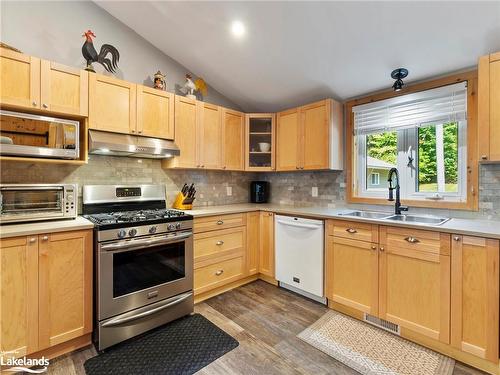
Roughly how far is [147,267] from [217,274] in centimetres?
83

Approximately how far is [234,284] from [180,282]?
0.82 meters

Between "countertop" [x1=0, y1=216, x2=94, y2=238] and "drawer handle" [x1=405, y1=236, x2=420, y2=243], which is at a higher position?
"countertop" [x1=0, y1=216, x2=94, y2=238]

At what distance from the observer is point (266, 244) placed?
3047mm

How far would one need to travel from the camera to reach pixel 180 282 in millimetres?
2305

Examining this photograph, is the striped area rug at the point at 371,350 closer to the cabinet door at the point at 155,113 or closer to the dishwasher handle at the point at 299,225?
the dishwasher handle at the point at 299,225

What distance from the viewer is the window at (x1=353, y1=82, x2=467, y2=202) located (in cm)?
228

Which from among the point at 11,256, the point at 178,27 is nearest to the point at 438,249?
the point at 11,256

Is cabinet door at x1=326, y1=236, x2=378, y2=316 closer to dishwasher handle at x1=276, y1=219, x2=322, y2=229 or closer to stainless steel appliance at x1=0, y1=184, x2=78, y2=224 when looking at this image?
dishwasher handle at x1=276, y1=219, x2=322, y2=229

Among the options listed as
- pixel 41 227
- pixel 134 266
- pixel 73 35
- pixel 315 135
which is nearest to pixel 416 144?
pixel 315 135

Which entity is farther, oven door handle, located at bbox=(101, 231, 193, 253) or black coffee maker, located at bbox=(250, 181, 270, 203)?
black coffee maker, located at bbox=(250, 181, 270, 203)

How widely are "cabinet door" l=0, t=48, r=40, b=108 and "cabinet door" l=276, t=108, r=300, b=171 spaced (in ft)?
8.21

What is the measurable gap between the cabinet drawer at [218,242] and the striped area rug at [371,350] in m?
1.13

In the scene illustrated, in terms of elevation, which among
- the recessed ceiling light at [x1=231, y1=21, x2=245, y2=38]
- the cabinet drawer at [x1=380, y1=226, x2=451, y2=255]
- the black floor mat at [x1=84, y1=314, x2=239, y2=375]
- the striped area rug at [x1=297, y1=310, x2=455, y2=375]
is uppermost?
the recessed ceiling light at [x1=231, y1=21, x2=245, y2=38]

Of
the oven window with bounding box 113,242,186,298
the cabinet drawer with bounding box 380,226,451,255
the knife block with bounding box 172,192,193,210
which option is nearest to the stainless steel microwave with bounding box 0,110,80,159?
the oven window with bounding box 113,242,186,298
